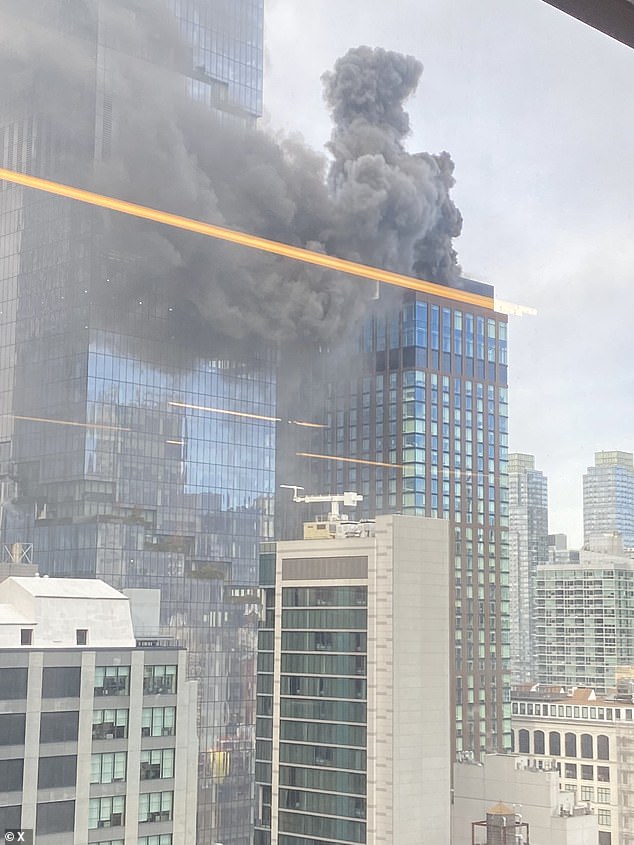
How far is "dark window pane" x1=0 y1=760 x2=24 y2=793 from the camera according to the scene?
1.51 metres

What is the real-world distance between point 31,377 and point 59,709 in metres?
0.52

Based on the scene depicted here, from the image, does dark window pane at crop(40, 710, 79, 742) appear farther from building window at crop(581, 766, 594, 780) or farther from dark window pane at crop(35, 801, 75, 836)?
building window at crop(581, 766, 594, 780)

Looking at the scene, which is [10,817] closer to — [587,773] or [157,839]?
[157,839]

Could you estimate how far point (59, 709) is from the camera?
156 cm

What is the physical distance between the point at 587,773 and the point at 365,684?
633 mm

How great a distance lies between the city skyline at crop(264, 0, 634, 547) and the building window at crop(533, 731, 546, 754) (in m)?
0.45

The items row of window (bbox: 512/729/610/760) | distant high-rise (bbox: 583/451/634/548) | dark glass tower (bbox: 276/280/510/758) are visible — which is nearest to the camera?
dark glass tower (bbox: 276/280/510/758)

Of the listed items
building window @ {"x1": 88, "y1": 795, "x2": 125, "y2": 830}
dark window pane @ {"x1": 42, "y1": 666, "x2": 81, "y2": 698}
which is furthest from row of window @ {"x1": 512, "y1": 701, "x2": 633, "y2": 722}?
dark window pane @ {"x1": 42, "y1": 666, "x2": 81, "y2": 698}

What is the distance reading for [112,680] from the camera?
5.29 ft

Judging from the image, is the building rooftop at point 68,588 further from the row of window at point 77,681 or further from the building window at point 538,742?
the building window at point 538,742

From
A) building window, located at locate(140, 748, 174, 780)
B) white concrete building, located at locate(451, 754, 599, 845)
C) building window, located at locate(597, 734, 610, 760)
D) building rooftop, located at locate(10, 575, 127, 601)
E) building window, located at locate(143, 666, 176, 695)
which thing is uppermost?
building rooftop, located at locate(10, 575, 127, 601)

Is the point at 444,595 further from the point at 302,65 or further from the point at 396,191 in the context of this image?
the point at 302,65

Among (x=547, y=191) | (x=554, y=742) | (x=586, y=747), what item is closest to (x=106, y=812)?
(x=554, y=742)

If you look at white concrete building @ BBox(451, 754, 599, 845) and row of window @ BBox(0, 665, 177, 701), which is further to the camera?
white concrete building @ BBox(451, 754, 599, 845)
